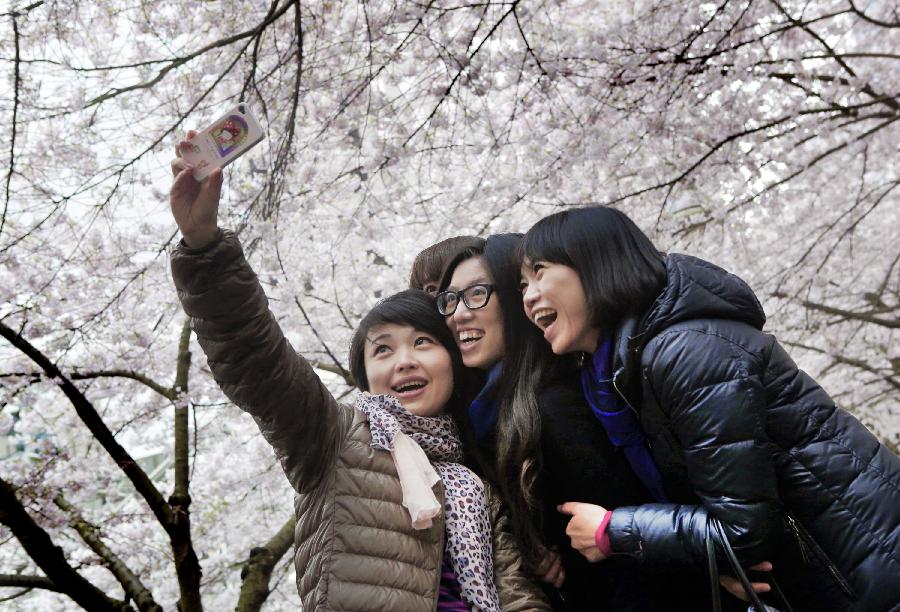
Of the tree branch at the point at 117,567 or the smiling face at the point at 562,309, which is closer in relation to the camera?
the smiling face at the point at 562,309

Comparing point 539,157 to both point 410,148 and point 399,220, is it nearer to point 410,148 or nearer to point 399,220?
point 410,148

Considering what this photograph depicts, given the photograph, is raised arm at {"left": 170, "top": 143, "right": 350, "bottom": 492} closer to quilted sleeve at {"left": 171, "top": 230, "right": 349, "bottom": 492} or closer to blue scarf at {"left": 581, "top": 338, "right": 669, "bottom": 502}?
quilted sleeve at {"left": 171, "top": 230, "right": 349, "bottom": 492}

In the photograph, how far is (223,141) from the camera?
180 cm

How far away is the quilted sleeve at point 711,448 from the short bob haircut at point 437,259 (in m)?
1.07

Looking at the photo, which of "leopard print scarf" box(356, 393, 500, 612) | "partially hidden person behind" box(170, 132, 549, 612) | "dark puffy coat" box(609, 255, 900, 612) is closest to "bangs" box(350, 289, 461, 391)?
"partially hidden person behind" box(170, 132, 549, 612)

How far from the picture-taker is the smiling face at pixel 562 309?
2020 mm

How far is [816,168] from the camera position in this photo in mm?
7996

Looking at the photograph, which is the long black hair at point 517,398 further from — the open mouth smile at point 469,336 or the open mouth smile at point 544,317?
the open mouth smile at point 544,317

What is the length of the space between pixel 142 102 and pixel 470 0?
9.22 feet

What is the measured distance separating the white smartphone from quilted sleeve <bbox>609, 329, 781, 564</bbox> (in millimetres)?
1196

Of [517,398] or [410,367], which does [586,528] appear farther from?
[410,367]

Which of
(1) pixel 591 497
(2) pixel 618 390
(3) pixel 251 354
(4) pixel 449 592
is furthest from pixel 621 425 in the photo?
(3) pixel 251 354

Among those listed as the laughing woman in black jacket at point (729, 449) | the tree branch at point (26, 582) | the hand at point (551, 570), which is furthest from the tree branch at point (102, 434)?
the laughing woman in black jacket at point (729, 449)

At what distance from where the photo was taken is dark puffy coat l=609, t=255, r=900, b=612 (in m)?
1.57
